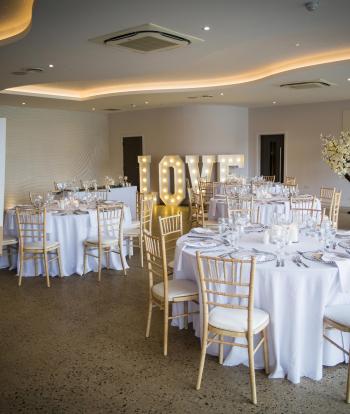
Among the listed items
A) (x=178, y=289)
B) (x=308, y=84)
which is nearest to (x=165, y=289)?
(x=178, y=289)

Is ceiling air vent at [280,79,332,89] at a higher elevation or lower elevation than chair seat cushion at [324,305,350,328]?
higher

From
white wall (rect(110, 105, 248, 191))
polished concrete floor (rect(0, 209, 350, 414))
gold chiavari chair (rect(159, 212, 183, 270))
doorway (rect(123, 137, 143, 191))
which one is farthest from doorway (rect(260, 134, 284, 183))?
polished concrete floor (rect(0, 209, 350, 414))

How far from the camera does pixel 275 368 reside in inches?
138

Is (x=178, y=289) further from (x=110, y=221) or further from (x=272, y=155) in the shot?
(x=272, y=155)

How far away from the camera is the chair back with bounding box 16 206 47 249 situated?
240 inches

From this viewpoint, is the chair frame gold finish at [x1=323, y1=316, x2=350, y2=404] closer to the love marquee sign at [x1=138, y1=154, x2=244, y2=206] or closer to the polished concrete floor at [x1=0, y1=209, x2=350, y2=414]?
the polished concrete floor at [x1=0, y1=209, x2=350, y2=414]

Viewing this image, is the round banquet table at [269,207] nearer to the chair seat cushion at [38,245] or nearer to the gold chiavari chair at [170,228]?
the gold chiavari chair at [170,228]

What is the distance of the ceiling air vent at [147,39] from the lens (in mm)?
5539

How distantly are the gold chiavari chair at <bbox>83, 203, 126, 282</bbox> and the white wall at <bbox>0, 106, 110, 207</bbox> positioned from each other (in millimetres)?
7887

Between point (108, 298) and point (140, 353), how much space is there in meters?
1.58

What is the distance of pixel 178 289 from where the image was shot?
402 cm

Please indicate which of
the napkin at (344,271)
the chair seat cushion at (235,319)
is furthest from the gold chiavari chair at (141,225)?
the napkin at (344,271)

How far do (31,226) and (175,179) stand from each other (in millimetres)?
8596

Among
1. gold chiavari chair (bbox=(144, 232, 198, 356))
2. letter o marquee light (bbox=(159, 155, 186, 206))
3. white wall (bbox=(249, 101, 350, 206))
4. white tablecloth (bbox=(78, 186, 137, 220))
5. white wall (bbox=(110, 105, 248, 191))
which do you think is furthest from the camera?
white wall (bbox=(110, 105, 248, 191))
